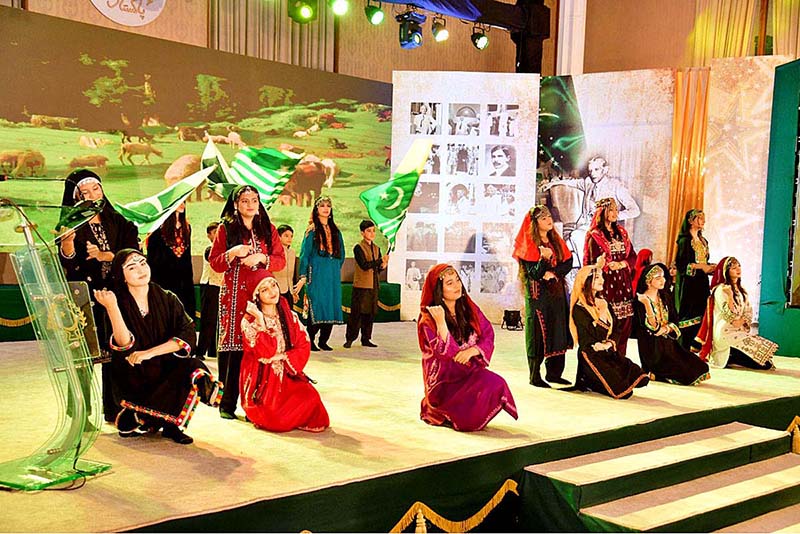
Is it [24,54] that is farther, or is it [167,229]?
[24,54]

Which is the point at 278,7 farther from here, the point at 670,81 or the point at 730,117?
the point at 730,117

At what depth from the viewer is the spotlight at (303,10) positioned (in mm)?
10008

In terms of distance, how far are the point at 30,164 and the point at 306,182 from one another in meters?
3.47

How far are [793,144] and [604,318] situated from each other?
12.7ft

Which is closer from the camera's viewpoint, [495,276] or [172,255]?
A: [172,255]

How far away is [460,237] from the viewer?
1065cm

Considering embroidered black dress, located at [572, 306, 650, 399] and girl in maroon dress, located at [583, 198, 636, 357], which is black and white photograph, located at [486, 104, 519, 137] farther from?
embroidered black dress, located at [572, 306, 650, 399]

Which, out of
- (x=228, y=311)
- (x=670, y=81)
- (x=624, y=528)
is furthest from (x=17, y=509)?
(x=670, y=81)

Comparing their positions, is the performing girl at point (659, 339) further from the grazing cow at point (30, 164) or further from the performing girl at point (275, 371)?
the grazing cow at point (30, 164)

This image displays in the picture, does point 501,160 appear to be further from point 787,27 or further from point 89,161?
point 89,161

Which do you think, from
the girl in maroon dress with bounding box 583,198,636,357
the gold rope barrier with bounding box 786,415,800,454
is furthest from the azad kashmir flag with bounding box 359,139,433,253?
the gold rope barrier with bounding box 786,415,800,454

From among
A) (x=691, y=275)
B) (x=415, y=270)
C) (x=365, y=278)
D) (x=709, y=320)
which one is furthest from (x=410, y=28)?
(x=709, y=320)

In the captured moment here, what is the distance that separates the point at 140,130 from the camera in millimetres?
9391

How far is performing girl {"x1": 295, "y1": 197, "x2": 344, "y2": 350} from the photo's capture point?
7988 mm
